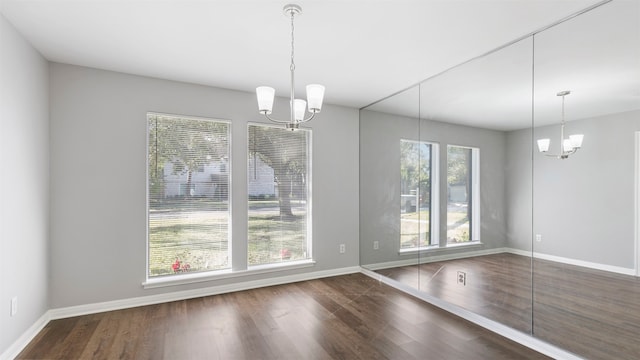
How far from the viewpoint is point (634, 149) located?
199 centimetres

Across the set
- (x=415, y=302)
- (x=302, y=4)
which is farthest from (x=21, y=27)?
(x=415, y=302)

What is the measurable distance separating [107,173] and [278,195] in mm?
2028

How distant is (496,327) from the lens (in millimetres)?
2820

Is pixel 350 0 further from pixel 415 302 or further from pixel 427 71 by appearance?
pixel 415 302

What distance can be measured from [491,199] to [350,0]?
2.23m

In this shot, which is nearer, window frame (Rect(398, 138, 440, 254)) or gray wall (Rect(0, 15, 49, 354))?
gray wall (Rect(0, 15, 49, 354))

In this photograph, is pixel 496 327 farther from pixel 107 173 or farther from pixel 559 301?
pixel 107 173

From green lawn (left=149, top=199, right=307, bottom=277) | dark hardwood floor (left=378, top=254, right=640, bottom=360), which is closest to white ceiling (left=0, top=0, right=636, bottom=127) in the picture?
green lawn (left=149, top=199, right=307, bottom=277)

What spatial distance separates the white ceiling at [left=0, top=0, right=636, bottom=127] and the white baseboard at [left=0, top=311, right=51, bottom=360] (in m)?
2.55

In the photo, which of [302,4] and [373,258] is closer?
[302,4]

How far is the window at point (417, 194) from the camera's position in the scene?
11.9 ft

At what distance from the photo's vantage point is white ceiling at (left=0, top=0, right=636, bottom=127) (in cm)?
219

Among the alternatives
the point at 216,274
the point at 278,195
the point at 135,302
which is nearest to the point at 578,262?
the point at 278,195

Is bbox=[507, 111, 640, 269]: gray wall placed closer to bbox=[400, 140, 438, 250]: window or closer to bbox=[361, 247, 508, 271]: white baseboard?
bbox=[361, 247, 508, 271]: white baseboard
